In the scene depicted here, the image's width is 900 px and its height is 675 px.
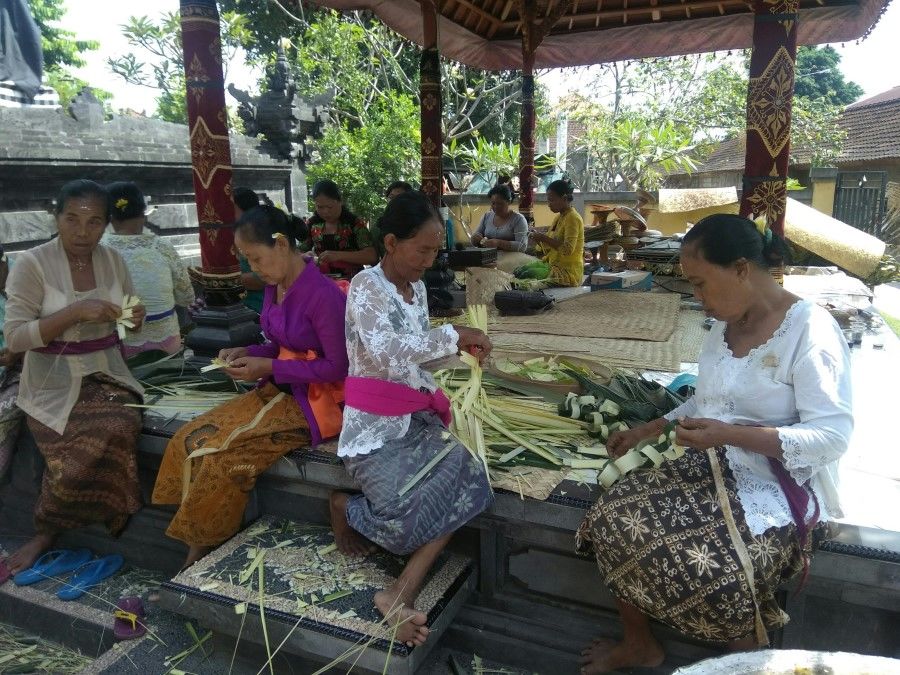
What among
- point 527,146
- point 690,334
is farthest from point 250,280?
Result: point 527,146

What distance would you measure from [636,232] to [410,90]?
9.80m

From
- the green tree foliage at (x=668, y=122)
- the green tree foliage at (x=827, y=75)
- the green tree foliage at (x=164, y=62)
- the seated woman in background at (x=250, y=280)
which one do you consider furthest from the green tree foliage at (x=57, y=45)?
the green tree foliage at (x=827, y=75)

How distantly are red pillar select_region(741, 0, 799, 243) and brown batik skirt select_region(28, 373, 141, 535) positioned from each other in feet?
12.5

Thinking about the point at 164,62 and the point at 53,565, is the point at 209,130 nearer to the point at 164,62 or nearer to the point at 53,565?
the point at 53,565

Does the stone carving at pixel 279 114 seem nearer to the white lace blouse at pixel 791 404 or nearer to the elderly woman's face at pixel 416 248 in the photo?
the elderly woman's face at pixel 416 248

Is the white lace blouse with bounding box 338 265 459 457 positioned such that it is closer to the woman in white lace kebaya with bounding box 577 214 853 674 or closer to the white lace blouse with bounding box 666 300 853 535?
the woman in white lace kebaya with bounding box 577 214 853 674

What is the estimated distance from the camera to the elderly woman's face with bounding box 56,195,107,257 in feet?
9.31

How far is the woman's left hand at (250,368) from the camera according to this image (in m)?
2.46

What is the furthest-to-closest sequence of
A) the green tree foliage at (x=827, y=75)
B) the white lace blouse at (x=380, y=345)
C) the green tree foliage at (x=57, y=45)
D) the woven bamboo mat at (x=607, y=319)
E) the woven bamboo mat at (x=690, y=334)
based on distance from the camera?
the green tree foliage at (x=827, y=75) < the green tree foliage at (x=57, y=45) < the woven bamboo mat at (x=607, y=319) < the woven bamboo mat at (x=690, y=334) < the white lace blouse at (x=380, y=345)

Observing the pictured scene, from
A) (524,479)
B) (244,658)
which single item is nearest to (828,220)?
(524,479)

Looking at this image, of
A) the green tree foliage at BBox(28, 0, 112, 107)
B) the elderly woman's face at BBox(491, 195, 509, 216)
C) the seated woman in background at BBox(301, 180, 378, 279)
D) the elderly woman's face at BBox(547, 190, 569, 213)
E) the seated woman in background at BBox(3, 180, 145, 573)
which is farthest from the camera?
the green tree foliage at BBox(28, 0, 112, 107)

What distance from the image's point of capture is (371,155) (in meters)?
16.0

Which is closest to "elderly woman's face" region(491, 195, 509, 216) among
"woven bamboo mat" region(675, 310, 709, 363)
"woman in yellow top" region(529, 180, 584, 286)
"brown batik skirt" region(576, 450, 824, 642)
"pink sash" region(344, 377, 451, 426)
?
"woman in yellow top" region(529, 180, 584, 286)

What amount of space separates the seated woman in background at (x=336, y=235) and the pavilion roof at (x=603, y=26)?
212 cm
